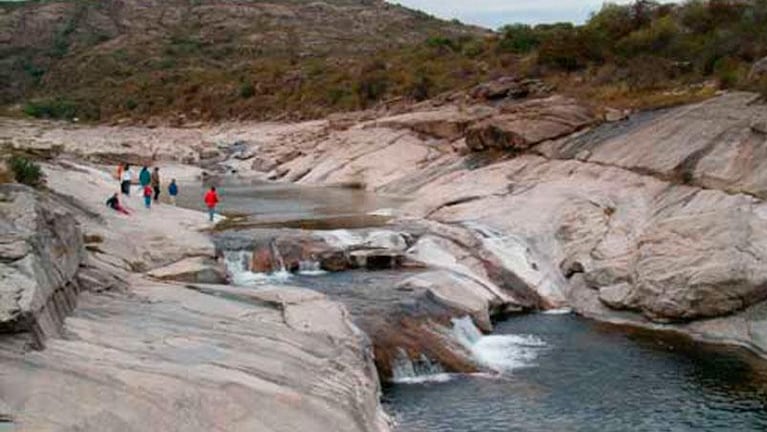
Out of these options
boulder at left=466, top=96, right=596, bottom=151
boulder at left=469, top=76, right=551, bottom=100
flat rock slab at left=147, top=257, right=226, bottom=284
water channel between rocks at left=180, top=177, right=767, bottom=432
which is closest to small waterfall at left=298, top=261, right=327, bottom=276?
water channel between rocks at left=180, top=177, right=767, bottom=432

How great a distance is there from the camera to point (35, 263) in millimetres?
15656

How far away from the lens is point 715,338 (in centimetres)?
2439

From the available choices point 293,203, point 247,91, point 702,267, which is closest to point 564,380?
point 702,267

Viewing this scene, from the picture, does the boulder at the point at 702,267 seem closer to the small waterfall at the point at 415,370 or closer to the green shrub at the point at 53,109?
the small waterfall at the point at 415,370

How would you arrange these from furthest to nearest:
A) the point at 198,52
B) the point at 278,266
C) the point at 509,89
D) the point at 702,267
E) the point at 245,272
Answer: the point at 198,52, the point at 509,89, the point at 278,266, the point at 245,272, the point at 702,267

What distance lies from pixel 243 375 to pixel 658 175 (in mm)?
19978

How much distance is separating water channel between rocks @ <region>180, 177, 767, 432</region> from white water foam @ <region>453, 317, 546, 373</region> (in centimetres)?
3

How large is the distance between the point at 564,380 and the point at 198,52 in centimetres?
13302

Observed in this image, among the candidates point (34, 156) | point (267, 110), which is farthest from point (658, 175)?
point (267, 110)

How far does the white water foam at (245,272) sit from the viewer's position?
26828 mm

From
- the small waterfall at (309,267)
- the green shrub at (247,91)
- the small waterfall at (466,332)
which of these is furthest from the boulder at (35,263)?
the green shrub at (247,91)

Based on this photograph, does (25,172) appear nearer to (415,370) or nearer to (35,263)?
(35,263)

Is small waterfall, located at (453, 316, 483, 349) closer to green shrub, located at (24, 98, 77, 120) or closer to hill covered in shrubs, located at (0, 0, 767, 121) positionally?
hill covered in shrubs, located at (0, 0, 767, 121)

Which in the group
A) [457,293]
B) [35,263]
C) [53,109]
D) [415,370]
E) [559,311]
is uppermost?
[35,263]
